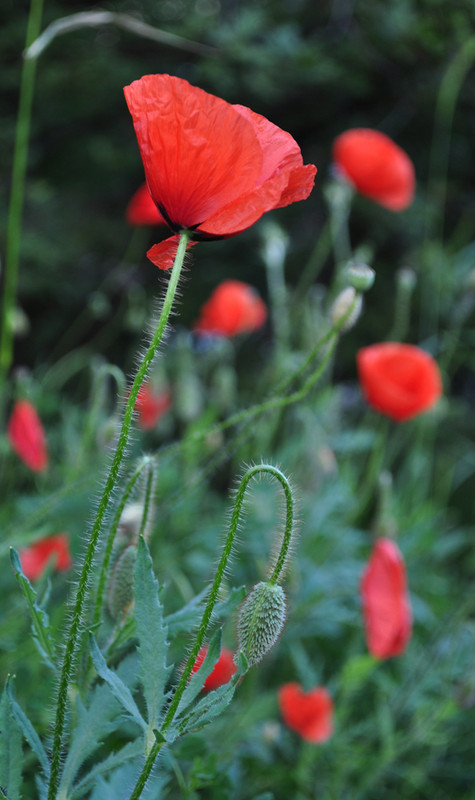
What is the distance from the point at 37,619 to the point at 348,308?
0.45 metres

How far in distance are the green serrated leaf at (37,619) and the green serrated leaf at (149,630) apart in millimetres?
72

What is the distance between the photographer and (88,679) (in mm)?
600

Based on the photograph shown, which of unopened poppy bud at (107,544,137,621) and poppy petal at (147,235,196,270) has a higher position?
poppy petal at (147,235,196,270)

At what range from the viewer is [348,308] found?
772mm

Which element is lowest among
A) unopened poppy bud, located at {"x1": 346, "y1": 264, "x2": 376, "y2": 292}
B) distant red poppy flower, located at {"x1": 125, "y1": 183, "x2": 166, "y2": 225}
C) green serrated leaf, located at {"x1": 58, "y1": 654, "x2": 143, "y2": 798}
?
distant red poppy flower, located at {"x1": 125, "y1": 183, "x2": 166, "y2": 225}

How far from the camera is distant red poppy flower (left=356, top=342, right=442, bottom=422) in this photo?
135 cm

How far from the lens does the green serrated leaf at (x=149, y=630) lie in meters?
0.49

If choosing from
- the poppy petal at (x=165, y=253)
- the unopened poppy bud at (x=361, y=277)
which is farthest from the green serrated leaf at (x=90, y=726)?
the unopened poppy bud at (x=361, y=277)

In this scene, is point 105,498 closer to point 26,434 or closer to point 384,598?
point 384,598

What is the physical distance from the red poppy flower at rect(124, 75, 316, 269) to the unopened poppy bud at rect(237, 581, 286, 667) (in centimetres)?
26

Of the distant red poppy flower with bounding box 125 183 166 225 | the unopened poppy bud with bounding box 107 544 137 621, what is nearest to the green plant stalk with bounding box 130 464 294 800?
the unopened poppy bud with bounding box 107 544 137 621

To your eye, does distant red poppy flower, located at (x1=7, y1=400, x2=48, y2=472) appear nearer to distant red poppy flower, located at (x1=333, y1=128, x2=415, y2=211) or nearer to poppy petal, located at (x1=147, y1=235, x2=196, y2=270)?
poppy petal, located at (x1=147, y1=235, x2=196, y2=270)

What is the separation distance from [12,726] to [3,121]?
2646mm

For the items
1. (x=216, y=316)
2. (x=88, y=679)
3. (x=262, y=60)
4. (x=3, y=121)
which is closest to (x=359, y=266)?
(x=88, y=679)
